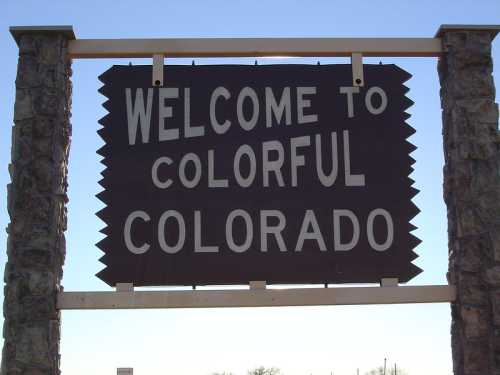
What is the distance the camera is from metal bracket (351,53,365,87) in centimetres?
995

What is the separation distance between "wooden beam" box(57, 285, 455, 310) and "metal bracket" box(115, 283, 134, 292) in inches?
2.4

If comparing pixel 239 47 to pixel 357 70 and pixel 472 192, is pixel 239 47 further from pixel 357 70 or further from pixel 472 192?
pixel 472 192

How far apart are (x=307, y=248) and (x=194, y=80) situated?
2.38 metres

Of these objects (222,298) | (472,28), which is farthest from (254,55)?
(222,298)

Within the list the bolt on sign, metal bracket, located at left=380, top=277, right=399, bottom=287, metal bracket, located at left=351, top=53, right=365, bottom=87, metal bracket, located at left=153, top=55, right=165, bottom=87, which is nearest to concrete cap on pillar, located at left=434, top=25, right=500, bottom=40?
the bolt on sign

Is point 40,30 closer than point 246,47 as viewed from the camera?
Yes

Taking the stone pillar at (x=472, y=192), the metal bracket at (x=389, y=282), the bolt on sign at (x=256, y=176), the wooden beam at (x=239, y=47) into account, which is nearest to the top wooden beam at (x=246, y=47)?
the wooden beam at (x=239, y=47)

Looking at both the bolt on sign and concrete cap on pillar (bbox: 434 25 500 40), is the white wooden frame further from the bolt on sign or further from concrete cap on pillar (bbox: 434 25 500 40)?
the bolt on sign

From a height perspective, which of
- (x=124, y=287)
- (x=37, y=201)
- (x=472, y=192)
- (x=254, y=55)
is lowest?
(x=124, y=287)

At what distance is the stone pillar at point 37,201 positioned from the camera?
883 cm

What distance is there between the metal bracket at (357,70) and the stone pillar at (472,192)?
99 centimetres

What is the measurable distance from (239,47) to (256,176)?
1.56 meters

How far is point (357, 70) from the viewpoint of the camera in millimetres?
9961

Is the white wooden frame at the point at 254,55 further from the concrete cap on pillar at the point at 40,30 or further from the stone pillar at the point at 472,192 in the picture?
the stone pillar at the point at 472,192
